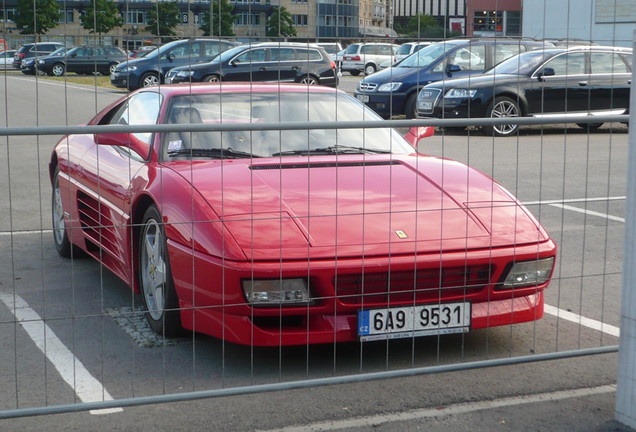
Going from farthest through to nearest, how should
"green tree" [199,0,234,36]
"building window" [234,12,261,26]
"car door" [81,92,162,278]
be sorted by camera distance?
1. "car door" [81,92,162,278]
2. "building window" [234,12,261,26]
3. "green tree" [199,0,234,36]

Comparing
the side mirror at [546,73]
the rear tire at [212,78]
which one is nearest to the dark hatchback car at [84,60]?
the rear tire at [212,78]

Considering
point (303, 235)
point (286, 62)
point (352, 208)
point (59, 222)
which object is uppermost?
point (286, 62)

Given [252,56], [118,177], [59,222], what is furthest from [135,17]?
[59,222]

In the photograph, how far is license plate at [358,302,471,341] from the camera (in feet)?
15.9

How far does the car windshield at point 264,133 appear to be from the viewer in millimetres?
5676

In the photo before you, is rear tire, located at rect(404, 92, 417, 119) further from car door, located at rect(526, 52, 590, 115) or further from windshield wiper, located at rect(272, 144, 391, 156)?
car door, located at rect(526, 52, 590, 115)

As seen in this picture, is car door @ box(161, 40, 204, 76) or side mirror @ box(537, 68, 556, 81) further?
side mirror @ box(537, 68, 556, 81)

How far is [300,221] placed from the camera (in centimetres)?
496

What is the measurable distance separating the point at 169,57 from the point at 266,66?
1.72 ft

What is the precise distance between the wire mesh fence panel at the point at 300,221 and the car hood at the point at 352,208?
11 mm

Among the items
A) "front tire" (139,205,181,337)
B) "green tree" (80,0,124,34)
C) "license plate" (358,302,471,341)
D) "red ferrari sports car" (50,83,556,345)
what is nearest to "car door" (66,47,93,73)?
"green tree" (80,0,124,34)

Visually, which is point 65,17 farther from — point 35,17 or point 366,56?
point 366,56

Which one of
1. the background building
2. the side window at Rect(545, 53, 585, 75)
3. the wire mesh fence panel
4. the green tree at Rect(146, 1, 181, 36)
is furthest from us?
the side window at Rect(545, 53, 585, 75)

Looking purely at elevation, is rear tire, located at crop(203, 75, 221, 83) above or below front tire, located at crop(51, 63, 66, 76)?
below
